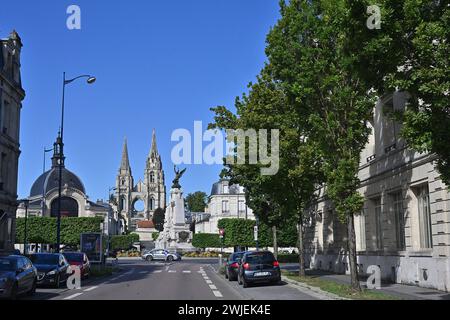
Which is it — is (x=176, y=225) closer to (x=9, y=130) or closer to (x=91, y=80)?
(x=9, y=130)

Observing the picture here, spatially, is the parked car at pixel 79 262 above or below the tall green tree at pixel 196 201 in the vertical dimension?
below

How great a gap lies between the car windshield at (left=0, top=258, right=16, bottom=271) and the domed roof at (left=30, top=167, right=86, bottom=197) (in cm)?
9165

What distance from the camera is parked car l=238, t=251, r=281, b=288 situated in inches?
895

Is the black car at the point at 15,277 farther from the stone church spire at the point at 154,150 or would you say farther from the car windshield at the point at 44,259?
the stone church spire at the point at 154,150

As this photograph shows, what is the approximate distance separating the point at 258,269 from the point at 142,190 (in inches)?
6622

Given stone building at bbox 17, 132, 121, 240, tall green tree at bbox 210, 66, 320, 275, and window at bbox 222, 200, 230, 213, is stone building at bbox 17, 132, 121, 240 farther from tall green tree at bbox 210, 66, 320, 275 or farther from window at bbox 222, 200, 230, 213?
tall green tree at bbox 210, 66, 320, 275

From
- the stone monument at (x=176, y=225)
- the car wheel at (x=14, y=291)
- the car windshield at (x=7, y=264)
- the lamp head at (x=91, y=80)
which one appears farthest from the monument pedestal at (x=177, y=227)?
the car wheel at (x=14, y=291)

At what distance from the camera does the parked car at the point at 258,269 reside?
22.7 metres

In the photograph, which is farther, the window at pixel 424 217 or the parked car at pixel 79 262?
the parked car at pixel 79 262

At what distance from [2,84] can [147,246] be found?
76.0m

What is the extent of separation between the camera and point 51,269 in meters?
21.9

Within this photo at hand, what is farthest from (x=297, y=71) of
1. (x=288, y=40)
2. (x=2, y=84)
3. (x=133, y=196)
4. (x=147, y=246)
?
(x=133, y=196)

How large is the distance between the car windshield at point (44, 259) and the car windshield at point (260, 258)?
8331 mm
